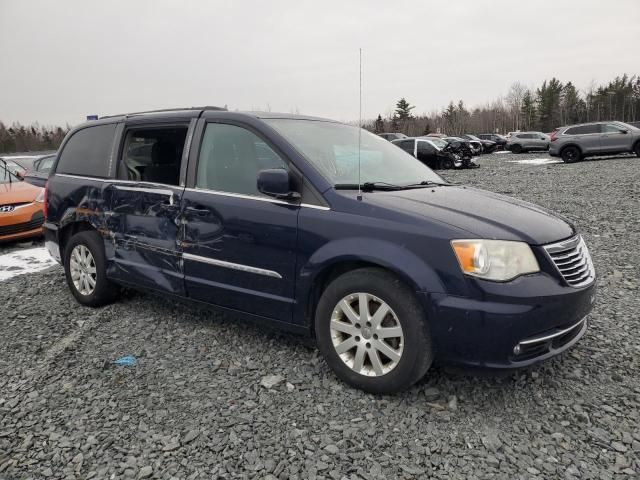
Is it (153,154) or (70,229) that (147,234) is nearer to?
(153,154)

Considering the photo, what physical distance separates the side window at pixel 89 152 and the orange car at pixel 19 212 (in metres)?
3.01

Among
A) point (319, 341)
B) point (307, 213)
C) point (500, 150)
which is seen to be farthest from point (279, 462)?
point (500, 150)

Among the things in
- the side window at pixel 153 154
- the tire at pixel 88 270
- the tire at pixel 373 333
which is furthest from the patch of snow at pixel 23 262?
the tire at pixel 373 333

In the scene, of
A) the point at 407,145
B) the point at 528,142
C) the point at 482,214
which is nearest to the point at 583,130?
the point at 407,145

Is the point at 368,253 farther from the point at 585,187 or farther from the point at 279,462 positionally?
the point at 585,187

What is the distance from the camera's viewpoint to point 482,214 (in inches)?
111

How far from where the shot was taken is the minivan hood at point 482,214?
103 inches

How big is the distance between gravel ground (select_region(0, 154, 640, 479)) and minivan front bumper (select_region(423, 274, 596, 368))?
0.54ft

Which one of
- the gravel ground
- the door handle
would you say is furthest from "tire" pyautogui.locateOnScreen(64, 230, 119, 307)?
the door handle

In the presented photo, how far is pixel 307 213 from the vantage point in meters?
2.92

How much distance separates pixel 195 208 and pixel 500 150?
37.9m

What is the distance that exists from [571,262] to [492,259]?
1.97 ft

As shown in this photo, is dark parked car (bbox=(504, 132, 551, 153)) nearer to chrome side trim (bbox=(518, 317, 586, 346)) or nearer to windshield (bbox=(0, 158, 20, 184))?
windshield (bbox=(0, 158, 20, 184))

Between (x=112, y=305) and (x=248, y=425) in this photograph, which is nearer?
(x=248, y=425)
